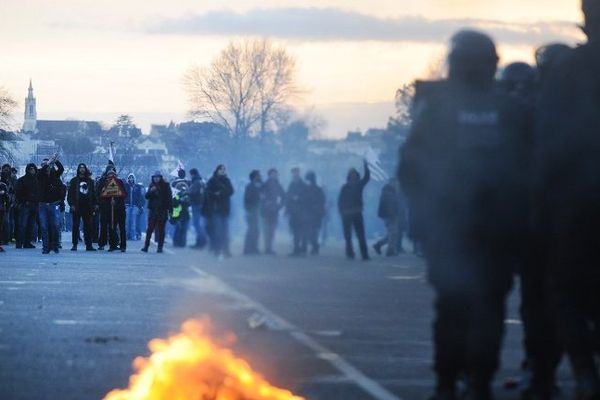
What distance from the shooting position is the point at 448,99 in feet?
27.4

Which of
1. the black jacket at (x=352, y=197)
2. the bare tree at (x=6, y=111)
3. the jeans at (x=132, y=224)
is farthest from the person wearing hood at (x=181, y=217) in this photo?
the bare tree at (x=6, y=111)

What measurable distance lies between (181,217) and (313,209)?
4.84m

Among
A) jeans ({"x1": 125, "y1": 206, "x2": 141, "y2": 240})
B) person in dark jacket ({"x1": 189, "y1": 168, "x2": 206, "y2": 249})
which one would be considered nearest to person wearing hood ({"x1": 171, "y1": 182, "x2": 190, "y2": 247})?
person in dark jacket ({"x1": 189, "y1": 168, "x2": 206, "y2": 249})

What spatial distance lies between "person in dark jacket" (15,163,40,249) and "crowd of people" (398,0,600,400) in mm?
25769

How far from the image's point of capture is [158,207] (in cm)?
3453

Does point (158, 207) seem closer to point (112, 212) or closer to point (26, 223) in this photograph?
point (112, 212)

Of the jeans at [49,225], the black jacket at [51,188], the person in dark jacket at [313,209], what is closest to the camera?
the jeans at [49,225]

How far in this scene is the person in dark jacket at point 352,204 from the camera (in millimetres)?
31594

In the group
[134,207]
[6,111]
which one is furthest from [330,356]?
[6,111]

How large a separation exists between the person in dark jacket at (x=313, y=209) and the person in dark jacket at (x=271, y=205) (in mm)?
703

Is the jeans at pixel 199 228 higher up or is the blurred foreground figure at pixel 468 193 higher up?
the blurred foreground figure at pixel 468 193

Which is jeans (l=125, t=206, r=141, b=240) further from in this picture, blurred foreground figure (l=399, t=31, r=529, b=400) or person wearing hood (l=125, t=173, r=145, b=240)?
blurred foreground figure (l=399, t=31, r=529, b=400)

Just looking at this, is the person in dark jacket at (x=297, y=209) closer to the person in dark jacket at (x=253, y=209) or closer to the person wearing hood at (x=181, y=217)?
the person in dark jacket at (x=253, y=209)

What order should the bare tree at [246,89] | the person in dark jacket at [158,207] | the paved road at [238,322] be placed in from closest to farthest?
the paved road at [238,322]
the bare tree at [246,89]
the person in dark jacket at [158,207]
